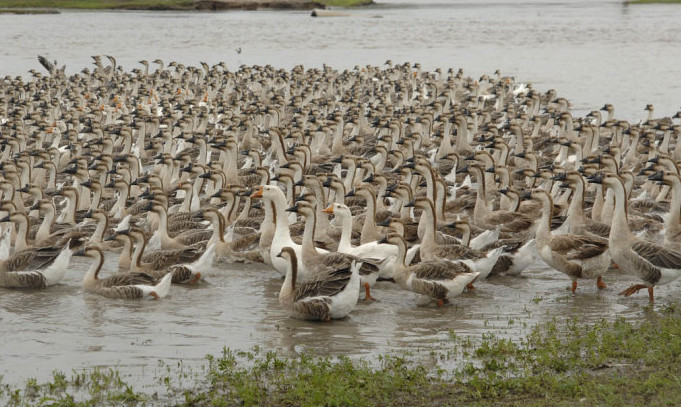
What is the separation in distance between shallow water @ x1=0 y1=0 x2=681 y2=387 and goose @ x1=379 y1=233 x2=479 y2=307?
0.25 metres

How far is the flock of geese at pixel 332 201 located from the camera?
533 inches

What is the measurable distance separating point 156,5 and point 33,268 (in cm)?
10041

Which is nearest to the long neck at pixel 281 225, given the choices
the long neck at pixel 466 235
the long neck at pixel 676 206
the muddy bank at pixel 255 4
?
the long neck at pixel 466 235

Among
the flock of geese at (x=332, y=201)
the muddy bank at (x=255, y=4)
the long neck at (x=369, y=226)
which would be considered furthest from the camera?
the muddy bank at (x=255, y=4)

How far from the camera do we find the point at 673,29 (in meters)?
75.7

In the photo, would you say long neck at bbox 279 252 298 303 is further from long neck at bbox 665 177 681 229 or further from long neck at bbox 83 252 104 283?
long neck at bbox 665 177 681 229

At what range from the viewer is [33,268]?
14.1 metres

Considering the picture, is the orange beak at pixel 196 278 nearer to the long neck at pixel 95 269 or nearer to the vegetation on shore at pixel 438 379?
the long neck at pixel 95 269

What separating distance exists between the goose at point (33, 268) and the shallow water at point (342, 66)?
0.19 meters

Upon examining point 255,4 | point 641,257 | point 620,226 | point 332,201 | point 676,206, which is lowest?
point 255,4

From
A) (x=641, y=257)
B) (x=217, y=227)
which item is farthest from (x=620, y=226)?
(x=217, y=227)

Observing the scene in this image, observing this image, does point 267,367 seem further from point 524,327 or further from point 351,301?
point 524,327

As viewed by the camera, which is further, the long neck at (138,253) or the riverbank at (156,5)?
the riverbank at (156,5)

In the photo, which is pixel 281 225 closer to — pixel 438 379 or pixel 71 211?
pixel 71 211
